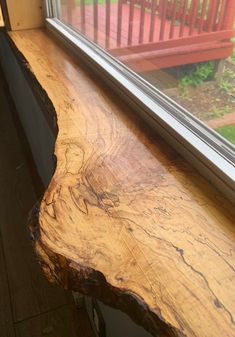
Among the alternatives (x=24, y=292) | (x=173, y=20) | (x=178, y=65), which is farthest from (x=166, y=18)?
(x=24, y=292)

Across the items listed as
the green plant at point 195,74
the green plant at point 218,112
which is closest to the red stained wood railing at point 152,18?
the green plant at point 195,74

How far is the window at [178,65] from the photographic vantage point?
70 cm

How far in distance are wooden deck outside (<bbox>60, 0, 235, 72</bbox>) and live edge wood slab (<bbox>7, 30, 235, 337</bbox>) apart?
284 millimetres

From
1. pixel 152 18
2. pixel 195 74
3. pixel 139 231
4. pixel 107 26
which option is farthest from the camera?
pixel 107 26

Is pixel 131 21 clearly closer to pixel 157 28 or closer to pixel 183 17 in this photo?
pixel 157 28

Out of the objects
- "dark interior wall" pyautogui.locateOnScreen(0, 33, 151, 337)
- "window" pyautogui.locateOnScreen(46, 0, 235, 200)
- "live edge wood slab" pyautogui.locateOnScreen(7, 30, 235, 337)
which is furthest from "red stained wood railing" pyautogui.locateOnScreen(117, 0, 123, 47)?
"live edge wood slab" pyautogui.locateOnScreen(7, 30, 235, 337)

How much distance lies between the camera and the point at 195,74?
909 millimetres

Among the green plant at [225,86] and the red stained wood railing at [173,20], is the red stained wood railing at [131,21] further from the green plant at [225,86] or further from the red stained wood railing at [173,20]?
the green plant at [225,86]

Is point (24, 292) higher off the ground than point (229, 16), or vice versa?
point (229, 16)

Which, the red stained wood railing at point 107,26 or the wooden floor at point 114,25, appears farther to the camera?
the red stained wood railing at point 107,26

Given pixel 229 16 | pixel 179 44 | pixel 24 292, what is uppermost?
pixel 229 16

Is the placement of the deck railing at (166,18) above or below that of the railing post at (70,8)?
above

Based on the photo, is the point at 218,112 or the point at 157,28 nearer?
the point at 218,112

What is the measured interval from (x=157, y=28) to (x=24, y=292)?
1.11m
